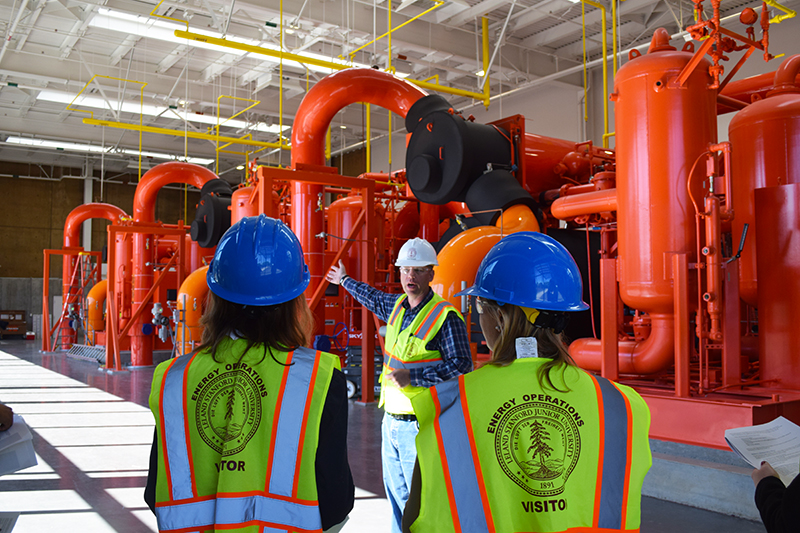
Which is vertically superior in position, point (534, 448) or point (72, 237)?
point (72, 237)

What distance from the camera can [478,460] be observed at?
1429 mm

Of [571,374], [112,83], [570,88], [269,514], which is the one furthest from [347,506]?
[112,83]

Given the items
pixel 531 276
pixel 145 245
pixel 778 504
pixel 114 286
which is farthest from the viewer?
pixel 145 245

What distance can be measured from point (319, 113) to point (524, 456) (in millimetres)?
7155

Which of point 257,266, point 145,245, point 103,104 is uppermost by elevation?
point 103,104

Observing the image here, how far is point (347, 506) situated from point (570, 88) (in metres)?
14.7

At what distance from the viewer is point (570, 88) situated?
590 inches

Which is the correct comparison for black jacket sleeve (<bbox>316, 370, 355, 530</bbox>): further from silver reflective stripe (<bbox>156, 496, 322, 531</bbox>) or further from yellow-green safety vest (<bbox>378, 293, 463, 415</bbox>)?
yellow-green safety vest (<bbox>378, 293, 463, 415</bbox>)

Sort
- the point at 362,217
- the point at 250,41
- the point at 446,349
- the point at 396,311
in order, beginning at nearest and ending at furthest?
1. the point at 446,349
2. the point at 396,311
3. the point at 362,217
4. the point at 250,41

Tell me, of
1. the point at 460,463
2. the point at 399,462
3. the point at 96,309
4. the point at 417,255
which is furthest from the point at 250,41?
the point at 460,463

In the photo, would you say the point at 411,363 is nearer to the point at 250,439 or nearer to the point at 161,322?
the point at 250,439

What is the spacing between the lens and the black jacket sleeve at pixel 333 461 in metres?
1.56

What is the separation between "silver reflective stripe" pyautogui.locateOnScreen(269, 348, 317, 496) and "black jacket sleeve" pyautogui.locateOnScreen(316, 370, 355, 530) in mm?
54

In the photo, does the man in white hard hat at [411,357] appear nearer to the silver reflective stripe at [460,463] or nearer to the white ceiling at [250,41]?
the silver reflective stripe at [460,463]
